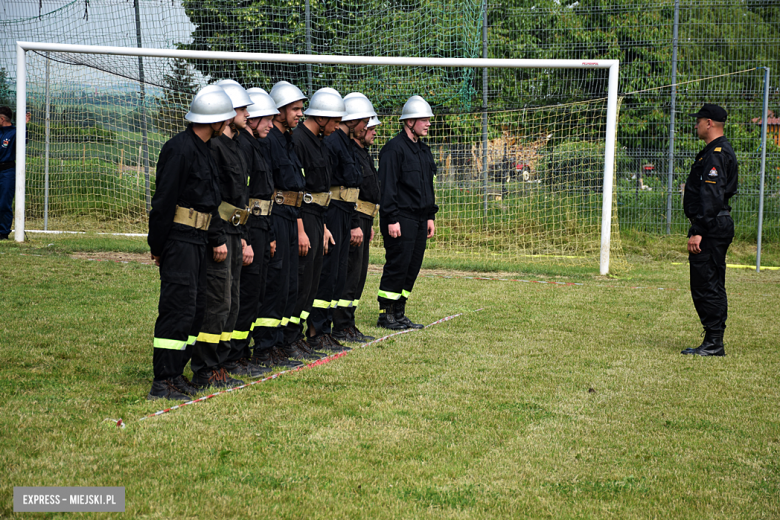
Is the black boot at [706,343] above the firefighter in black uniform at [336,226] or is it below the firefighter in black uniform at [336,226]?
below

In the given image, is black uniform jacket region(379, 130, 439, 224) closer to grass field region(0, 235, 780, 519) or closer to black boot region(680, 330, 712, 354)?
grass field region(0, 235, 780, 519)

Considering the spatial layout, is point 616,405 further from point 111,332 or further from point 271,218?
point 111,332

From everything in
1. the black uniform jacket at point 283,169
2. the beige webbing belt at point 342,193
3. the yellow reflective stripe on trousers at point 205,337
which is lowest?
the yellow reflective stripe on trousers at point 205,337

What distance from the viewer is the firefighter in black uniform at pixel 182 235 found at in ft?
16.4

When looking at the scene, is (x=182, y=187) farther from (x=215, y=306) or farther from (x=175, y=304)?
(x=215, y=306)

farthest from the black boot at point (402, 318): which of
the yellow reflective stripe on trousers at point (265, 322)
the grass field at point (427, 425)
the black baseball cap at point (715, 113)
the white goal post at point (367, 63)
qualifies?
the white goal post at point (367, 63)

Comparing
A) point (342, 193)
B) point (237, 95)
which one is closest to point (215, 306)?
point (237, 95)

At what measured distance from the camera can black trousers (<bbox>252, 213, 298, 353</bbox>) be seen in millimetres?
6191

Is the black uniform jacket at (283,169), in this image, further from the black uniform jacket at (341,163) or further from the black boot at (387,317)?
the black boot at (387,317)

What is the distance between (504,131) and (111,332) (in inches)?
360

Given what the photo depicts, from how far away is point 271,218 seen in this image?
20.1 feet

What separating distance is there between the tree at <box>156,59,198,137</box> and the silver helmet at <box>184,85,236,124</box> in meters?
8.92

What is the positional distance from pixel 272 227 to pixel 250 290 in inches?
21.4

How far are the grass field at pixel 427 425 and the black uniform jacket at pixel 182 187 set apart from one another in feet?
3.68
